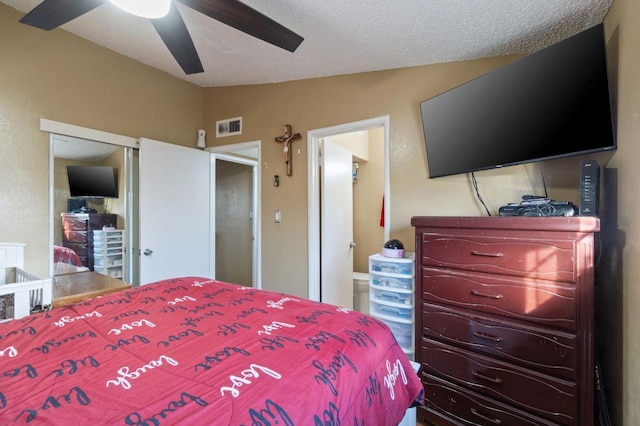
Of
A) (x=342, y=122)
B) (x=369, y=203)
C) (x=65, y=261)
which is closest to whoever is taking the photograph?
(x=65, y=261)

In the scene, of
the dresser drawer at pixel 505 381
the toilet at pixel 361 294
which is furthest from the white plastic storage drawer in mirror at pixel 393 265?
the toilet at pixel 361 294

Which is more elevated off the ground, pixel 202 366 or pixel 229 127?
pixel 229 127

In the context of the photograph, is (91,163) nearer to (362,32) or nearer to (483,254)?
(362,32)

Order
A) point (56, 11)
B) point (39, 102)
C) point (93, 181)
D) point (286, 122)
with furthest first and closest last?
point (286, 122), point (93, 181), point (39, 102), point (56, 11)

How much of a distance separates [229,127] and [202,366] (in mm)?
2945

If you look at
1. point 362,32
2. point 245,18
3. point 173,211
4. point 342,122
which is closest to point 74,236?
point 173,211

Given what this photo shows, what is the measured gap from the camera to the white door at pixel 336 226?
9.67 feet

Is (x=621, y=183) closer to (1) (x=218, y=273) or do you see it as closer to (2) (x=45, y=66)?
(2) (x=45, y=66)

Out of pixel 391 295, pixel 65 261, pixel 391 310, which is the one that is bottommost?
pixel 391 310

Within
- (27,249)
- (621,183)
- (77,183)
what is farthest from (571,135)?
(27,249)

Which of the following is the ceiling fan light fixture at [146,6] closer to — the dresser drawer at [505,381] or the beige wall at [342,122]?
the beige wall at [342,122]

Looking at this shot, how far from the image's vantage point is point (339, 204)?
3.21m

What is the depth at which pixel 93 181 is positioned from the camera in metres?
2.61

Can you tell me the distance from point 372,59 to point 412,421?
7.63 feet
